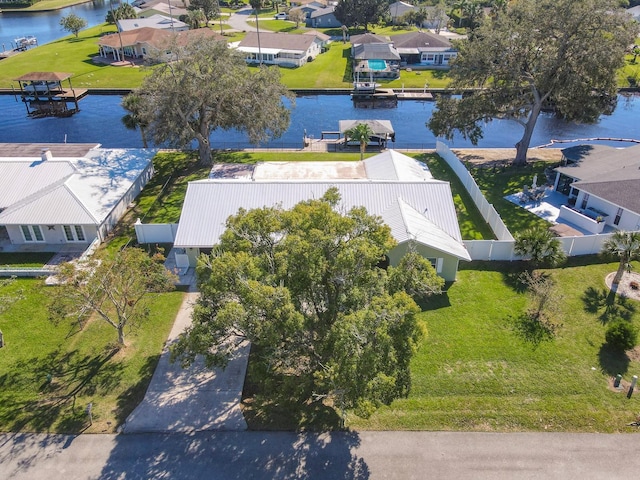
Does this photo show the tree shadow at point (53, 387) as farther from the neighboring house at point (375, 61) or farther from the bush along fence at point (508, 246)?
the neighboring house at point (375, 61)

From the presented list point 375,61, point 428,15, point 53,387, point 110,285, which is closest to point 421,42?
point 375,61

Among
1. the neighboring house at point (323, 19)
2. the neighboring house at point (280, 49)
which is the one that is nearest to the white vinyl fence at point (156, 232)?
the neighboring house at point (280, 49)

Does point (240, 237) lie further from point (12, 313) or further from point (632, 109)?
point (632, 109)

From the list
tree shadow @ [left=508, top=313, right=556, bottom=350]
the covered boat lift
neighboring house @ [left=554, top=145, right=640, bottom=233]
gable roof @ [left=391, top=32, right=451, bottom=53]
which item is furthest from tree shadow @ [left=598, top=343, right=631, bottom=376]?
gable roof @ [left=391, top=32, right=451, bottom=53]

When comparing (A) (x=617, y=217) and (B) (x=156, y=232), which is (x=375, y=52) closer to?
(A) (x=617, y=217)

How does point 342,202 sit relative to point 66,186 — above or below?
below

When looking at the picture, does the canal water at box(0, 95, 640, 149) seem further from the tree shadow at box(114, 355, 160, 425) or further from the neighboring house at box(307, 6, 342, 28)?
the neighboring house at box(307, 6, 342, 28)
